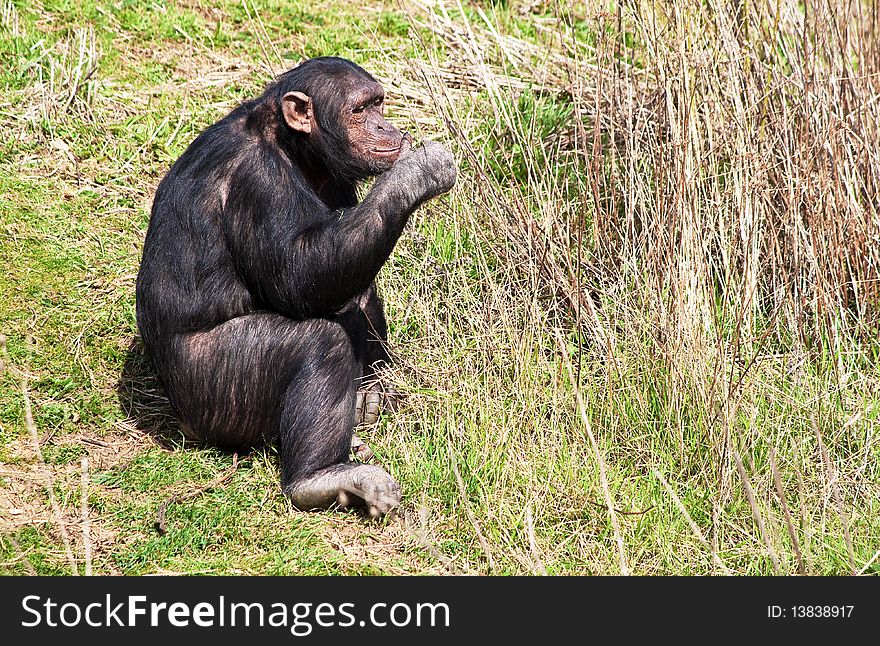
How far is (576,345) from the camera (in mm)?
5305

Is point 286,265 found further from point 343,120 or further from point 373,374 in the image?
point 373,374

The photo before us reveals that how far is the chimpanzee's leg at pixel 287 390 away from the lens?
436 centimetres

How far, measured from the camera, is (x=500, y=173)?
6.30 meters

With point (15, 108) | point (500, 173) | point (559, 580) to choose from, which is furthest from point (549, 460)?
point (15, 108)

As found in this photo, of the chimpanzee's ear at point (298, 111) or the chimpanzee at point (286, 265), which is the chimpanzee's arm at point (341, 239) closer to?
the chimpanzee at point (286, 265)

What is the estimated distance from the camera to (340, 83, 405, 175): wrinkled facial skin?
14.6ft

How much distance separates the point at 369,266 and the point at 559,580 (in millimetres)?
1410

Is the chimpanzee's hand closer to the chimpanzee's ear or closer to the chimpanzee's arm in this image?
the chimpanzee's arm

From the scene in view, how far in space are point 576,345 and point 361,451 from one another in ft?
4.21

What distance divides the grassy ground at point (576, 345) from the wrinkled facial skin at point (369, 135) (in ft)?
2.37

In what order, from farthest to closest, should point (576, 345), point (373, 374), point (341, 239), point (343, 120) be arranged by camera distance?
point (576, 345)
point (373, 374)
point (343, 120)
point (341, 239)

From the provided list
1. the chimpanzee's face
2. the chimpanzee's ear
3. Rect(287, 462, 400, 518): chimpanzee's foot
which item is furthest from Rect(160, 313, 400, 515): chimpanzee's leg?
the chimpanzee's ear

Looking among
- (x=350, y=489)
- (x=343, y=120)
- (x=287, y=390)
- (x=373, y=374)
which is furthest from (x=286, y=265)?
(x=350, y=489)

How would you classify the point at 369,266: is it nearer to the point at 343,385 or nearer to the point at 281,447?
the point at 343,385
